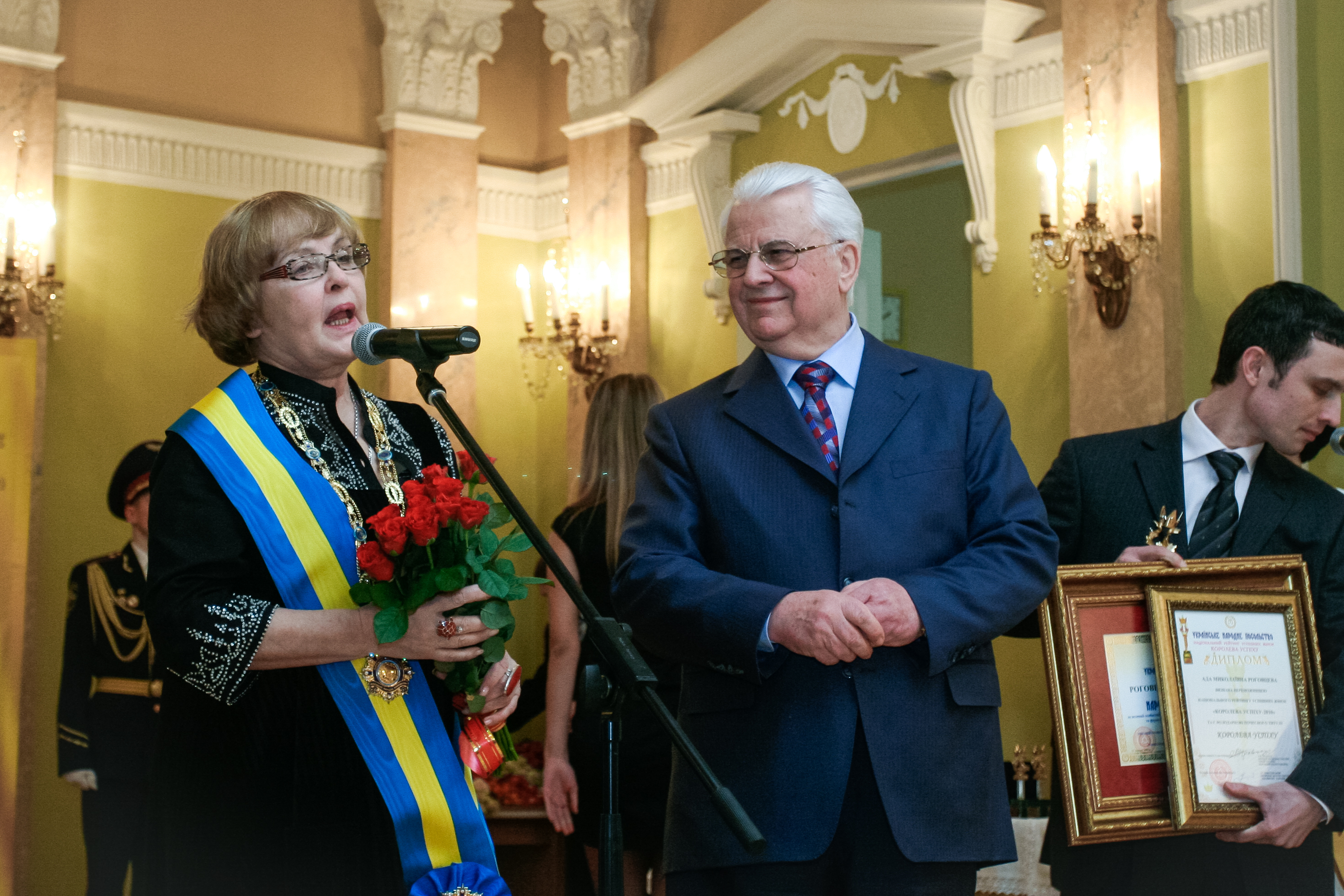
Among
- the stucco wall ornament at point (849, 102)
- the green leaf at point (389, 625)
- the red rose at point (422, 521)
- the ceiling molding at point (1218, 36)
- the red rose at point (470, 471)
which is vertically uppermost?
the stucco wall ornament at point (849, 102)

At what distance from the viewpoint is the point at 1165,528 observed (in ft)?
8.66

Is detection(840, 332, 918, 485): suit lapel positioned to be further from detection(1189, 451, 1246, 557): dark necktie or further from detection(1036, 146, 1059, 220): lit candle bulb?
detection(1036, 146, 1059, 220): lit candle bulb

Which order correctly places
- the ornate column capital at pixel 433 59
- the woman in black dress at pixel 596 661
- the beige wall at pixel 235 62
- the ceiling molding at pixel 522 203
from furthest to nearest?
the ceiling molding at pixel 522 203 < the ornate column capital at pixel 433 59 < the beige wall at pixel 235 62 < the woman in black dress at pixel 596 661

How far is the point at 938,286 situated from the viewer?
5.71 metres

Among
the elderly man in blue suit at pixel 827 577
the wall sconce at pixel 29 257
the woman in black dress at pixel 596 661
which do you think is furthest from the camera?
the wall sconce at pixel 29 257

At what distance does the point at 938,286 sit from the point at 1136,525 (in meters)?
3.16

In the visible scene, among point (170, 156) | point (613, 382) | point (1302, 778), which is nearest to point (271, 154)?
point (170, 156)

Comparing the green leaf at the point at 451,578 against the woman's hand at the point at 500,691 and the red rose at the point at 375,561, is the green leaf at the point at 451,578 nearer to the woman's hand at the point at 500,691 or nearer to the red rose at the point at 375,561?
the red rose at the point at 375,561

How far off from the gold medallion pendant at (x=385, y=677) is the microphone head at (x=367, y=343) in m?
0.42

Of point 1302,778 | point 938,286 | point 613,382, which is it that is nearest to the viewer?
point 1302,778

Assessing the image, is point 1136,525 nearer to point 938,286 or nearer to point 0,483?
point 938,286

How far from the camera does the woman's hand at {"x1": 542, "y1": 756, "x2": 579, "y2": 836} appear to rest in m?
3.61

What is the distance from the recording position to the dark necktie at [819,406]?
2.11m

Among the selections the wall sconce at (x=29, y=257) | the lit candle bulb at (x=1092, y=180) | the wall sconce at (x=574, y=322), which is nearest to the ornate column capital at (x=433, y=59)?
the wall sconce at (x=574, y=322)
